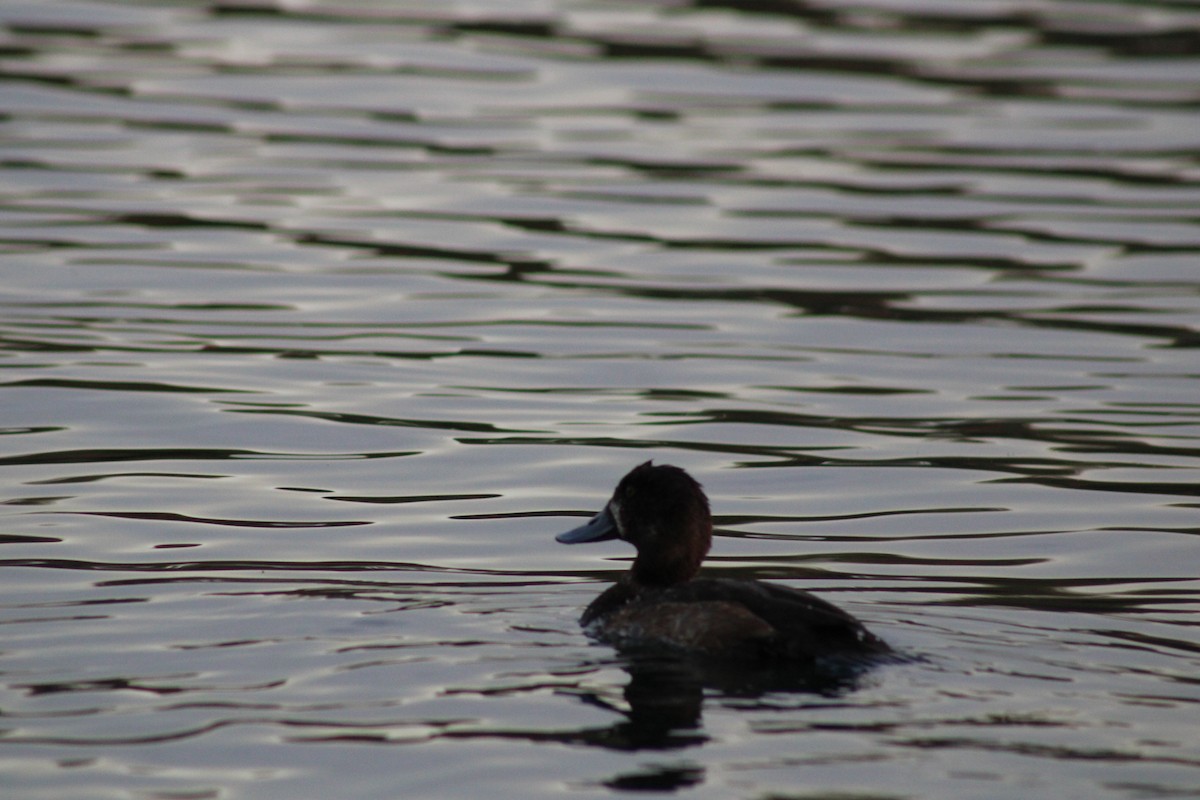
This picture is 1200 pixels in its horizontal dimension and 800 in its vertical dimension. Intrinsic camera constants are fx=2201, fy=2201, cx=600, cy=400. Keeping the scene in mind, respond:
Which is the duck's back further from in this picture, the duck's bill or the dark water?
the duck's bill

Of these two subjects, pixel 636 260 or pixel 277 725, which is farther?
pixel 636 260

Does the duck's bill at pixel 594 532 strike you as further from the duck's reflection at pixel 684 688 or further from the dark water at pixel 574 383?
the duck's reflection at pixel 684 688


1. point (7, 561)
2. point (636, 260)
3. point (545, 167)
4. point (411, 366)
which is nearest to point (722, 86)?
point (545, 167)

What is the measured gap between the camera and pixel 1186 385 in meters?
13.6

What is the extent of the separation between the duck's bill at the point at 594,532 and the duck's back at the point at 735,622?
2.30 ft

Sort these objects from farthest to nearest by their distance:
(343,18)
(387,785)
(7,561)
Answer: (343,18), (7,561), (387,785)

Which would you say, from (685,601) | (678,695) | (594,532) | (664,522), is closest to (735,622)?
(685,601)

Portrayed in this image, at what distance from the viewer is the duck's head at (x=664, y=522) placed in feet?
30.3

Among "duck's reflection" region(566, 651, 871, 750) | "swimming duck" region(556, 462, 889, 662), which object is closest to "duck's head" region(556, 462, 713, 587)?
"swimming duck" region(556, 462, 889, 662)

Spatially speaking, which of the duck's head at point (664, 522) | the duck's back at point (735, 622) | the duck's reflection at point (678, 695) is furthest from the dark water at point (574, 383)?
the duck's head at point (664, 522)

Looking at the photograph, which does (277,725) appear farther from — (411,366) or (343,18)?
(343,18)

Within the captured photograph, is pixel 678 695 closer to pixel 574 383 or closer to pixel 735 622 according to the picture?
pixel 735 622

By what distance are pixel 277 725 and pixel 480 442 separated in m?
5.11

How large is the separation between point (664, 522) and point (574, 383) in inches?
176
